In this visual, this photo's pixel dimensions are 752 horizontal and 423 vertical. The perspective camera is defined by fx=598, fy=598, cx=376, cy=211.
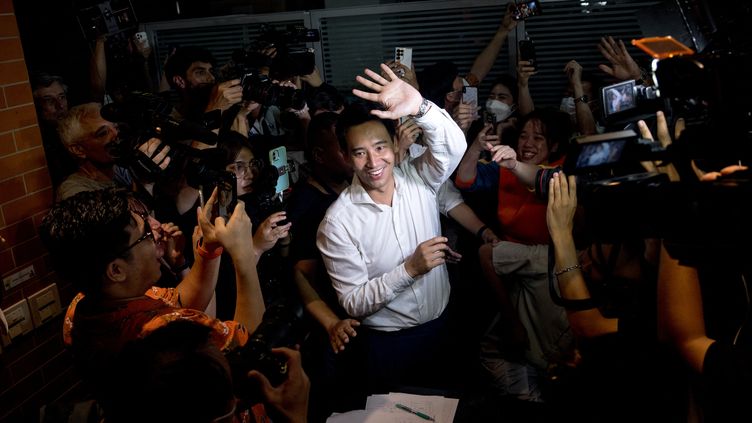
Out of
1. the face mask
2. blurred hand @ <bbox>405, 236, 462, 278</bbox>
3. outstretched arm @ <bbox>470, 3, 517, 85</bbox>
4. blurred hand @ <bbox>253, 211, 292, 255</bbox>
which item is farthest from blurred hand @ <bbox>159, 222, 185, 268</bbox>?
the face mask

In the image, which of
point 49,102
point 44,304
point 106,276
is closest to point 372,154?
point 106,276

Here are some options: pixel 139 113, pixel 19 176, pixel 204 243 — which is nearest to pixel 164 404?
pixel 204 243

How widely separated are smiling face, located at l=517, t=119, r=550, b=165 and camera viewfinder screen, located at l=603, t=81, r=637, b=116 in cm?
157

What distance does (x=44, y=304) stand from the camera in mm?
2281

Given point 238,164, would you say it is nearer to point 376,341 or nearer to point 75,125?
point 75,125

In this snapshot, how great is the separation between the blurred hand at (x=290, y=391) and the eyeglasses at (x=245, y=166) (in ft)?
4.67

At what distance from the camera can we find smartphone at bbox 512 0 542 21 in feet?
11.7

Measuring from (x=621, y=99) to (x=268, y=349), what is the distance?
1025 millimetres

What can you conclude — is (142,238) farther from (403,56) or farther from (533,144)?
(403,56)

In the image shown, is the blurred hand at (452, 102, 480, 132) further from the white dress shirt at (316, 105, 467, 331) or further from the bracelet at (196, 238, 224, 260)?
the bracelet at (196, 238, 224, 260)

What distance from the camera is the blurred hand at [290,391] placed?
50.1 inches

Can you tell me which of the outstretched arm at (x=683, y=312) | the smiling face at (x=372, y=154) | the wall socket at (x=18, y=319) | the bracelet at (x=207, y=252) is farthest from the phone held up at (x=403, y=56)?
the outstretched arm at (x=683, y=312)

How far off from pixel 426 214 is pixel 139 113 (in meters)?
1.18

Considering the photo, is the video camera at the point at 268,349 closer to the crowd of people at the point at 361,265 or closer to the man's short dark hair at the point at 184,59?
the crowd of people at the point at 361,265
